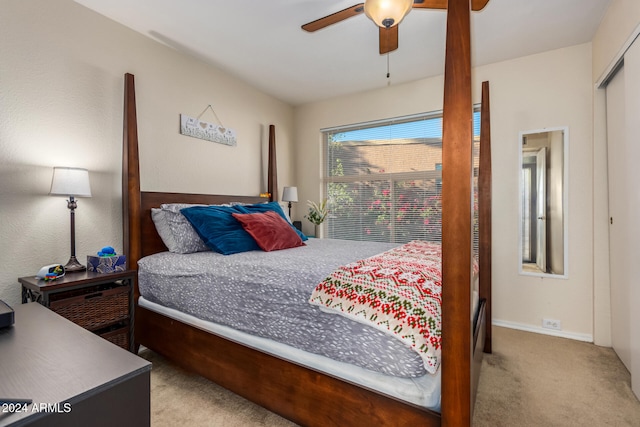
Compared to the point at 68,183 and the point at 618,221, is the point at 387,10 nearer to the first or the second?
the point at 68,183

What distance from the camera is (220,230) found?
2305mm

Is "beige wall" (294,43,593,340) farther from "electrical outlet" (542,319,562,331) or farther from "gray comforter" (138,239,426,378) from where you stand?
"gray comforter" (138,239,426,378)

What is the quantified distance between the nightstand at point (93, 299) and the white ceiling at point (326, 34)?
192 centimetres

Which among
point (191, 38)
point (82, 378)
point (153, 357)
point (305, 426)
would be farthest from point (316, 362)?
point (191, 38)

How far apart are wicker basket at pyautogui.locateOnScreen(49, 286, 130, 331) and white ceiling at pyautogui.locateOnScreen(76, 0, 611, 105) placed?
2006mm

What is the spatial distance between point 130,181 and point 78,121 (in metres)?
0.52

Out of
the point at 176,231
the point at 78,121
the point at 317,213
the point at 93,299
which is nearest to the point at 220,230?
the point at 176,231

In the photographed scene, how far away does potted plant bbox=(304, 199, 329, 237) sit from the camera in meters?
4.06

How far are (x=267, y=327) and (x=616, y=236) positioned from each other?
2.74 metres

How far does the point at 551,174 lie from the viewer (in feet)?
9.46

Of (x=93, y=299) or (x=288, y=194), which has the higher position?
(x=288, y=194)

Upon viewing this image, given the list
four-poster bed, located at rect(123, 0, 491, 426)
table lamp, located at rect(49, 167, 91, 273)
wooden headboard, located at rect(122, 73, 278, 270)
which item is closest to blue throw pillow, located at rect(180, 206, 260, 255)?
wooden headboard, located at rect(122, 73, 278, 270)

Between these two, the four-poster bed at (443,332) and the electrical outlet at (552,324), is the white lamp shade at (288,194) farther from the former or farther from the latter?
the electrical outlet at (552,324)

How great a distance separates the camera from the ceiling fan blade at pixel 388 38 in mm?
2049
